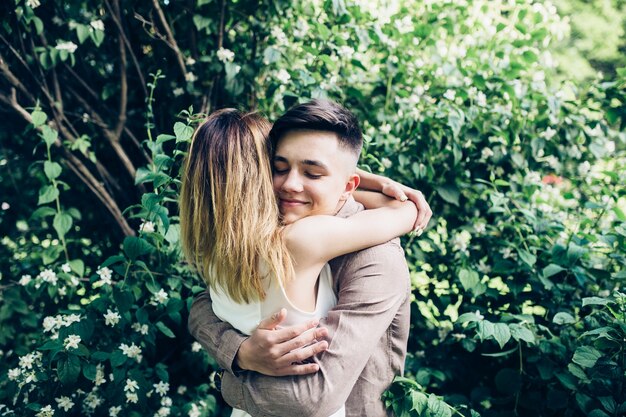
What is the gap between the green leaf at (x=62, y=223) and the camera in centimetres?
246

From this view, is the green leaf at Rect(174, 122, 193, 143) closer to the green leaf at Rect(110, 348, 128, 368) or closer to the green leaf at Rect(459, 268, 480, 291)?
the green leaf at Rect(110, 348, 128, 368)

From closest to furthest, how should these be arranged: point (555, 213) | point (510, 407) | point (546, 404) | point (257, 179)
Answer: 1. point (257, 179)
2. point (546, 404)
3. point (510, 407)
4. point (555, 213)

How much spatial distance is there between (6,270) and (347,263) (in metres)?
2.09

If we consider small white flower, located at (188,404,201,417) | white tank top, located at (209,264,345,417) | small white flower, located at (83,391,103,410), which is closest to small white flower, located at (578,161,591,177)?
white tank top, located at (209,264,345,417)

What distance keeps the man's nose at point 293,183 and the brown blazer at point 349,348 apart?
0.19 meters

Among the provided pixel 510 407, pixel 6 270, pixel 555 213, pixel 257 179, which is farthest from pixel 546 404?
pixel 6 270

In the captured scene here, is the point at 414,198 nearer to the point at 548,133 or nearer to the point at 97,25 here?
the point at 548,133

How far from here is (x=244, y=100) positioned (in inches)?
111

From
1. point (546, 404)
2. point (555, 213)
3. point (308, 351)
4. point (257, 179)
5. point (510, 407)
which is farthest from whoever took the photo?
point (555, 213)

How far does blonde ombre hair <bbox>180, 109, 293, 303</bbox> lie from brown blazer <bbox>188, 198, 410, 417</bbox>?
0.18 m

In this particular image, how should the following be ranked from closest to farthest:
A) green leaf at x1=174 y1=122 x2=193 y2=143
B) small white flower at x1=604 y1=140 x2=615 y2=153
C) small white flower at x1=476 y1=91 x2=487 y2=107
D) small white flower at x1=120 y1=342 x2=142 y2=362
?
green leaf at x1=174 y1=122 x2=193 y2=143
small white flower at x1=120 y1=342 x2=142 y2=362
small white flower at x1=476 y1=91 x2=487 y2=107
small white flower at x1=604 y1=140 x2=615 y2=153

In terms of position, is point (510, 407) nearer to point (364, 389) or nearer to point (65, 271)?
point (364, 389)

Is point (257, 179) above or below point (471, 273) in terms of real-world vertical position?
above

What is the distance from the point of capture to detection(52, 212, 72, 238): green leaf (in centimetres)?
246
